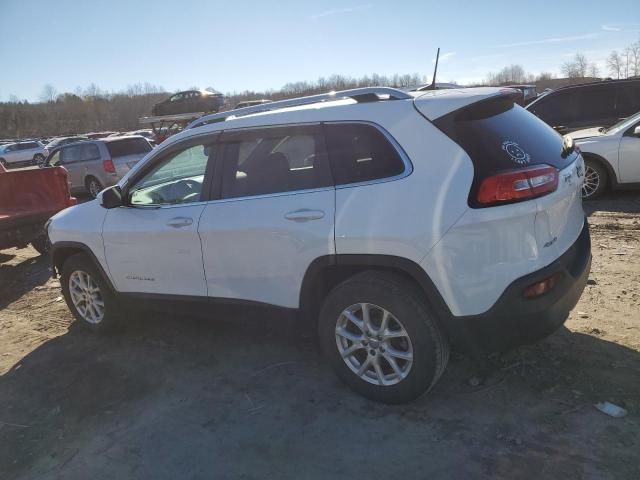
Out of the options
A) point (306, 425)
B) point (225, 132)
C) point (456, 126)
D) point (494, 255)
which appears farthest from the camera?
point (225, 132)

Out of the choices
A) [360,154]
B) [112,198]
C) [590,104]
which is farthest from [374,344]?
[590,104]

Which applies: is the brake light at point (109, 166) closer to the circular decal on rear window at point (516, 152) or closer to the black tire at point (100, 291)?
the black tire at point (100, 291)

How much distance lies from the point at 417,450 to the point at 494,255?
3.60 ft

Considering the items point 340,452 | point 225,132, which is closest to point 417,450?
point 340,452

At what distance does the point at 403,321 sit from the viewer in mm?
2926

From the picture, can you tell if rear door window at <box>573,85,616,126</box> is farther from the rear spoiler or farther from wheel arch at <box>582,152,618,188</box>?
the rear spoiler

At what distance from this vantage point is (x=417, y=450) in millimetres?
2754

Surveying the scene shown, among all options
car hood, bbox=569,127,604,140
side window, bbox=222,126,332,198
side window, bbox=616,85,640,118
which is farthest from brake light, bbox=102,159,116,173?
side window, bbox=616,85,640,118

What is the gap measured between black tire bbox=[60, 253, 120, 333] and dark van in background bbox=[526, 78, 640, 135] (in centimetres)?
936

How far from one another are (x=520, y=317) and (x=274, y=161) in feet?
5.88

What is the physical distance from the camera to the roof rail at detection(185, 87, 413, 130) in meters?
3.28

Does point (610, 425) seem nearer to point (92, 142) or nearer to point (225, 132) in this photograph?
point (225, 132)

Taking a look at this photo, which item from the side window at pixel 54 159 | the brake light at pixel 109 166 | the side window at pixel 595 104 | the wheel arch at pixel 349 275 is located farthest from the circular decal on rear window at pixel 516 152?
the side window at pixel 54 159

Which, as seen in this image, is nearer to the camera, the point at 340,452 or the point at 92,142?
the point at 340,452
